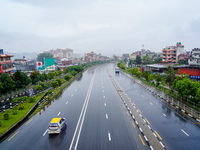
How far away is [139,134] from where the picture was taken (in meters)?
15.2

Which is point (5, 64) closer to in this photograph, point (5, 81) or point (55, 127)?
point (5, 81)

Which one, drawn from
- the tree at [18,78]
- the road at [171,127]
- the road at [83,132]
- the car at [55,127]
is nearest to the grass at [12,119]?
the road at [83,132]

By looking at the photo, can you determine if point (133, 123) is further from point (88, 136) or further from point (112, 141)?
point (88, 136)

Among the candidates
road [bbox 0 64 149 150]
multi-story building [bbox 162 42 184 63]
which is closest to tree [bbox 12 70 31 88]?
road [bbox 0 64 149 150]

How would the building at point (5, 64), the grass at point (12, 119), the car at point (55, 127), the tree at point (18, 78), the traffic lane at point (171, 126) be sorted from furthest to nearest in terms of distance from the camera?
the building at point (5, 64), the tree at point (18, 78), the grass at point (12, 119), the car at point (55, 127), the traffic lane at point (171, 126)

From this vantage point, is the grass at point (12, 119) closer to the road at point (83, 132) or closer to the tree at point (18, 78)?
the road at point (83, 132)

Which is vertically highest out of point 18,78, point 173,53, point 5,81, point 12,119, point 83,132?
point 173,53

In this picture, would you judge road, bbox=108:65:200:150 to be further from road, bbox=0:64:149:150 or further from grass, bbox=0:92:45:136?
grass, bbox=0:92:45:136

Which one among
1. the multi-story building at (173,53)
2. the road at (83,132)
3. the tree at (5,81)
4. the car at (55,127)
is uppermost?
the multi-story building at (173,53)

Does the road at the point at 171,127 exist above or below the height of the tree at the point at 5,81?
below

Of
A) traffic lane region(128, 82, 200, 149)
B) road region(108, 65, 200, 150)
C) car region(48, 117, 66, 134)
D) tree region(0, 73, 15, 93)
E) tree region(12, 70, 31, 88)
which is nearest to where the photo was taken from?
road region(108, 65, 200, 150)

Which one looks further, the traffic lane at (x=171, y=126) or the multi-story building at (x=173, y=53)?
the multi-story building at (x=173, y=53)

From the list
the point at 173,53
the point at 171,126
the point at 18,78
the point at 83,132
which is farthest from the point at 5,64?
the point at 173,53

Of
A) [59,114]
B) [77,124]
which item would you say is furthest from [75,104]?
[77,124]
